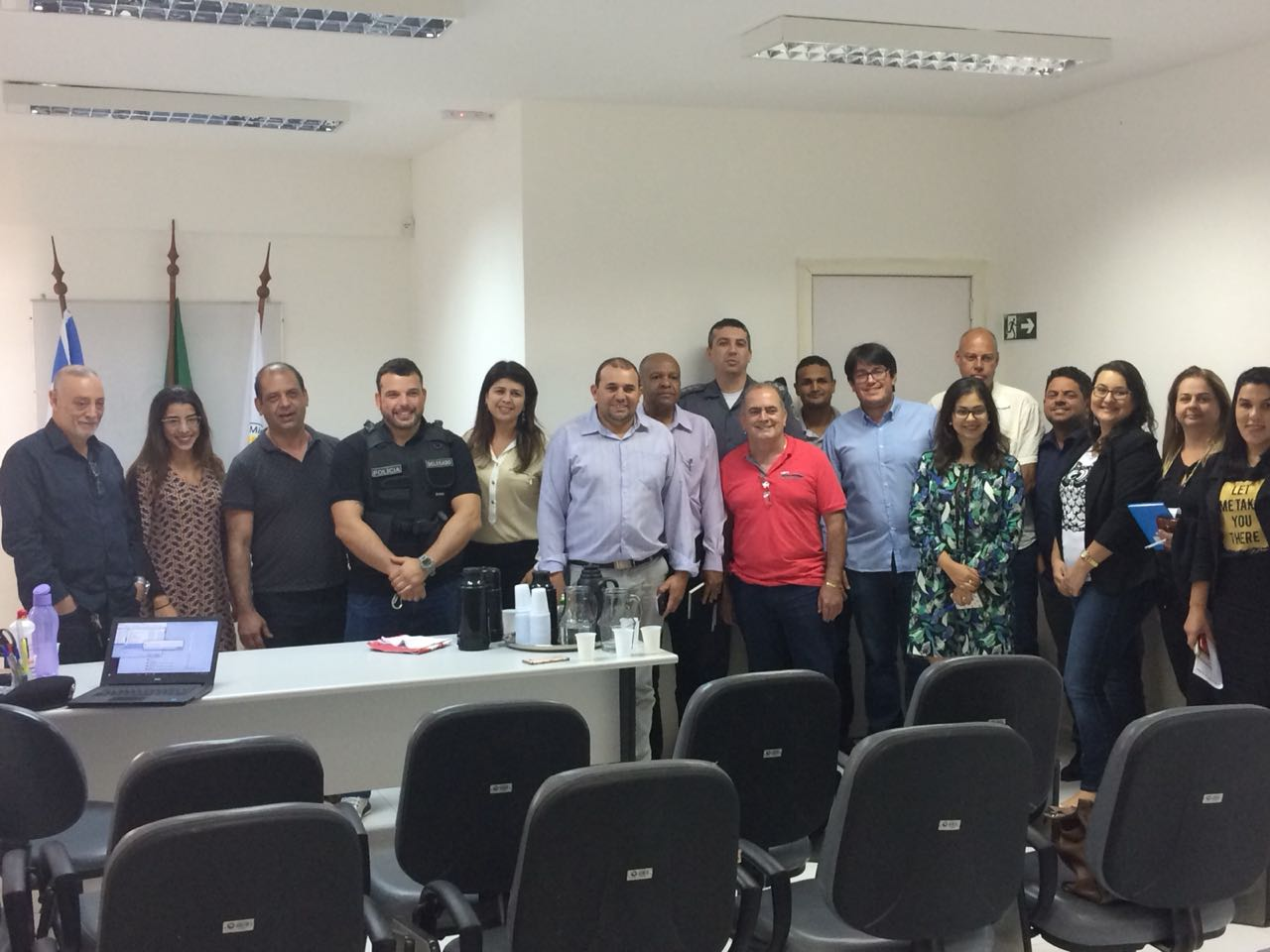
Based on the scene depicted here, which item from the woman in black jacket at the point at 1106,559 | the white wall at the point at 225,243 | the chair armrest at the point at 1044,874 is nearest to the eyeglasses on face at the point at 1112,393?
the woman in black jacket at the point at 1106,559

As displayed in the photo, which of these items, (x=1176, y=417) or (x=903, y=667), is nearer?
(x=1176, y=417)

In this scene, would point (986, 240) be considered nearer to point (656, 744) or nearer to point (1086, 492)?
point (1086, 492)

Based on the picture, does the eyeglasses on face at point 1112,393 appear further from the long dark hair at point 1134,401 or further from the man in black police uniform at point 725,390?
the man in black police uniform at point 725,390

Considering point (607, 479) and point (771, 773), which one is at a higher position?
point (607, 479)

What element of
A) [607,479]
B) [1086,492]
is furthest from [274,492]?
[1086,492]

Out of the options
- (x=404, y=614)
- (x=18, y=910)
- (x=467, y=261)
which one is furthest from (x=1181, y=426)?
(x=18, y=910)

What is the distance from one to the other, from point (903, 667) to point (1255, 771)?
2541mm

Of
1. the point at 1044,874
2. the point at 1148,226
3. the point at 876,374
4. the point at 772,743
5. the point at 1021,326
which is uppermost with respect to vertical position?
the point at 1148,226

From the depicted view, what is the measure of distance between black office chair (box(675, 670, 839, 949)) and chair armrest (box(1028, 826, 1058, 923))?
49 cm

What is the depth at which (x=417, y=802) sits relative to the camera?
2.58 m

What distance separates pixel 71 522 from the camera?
424 centimetres

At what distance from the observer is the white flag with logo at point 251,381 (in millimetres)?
7137

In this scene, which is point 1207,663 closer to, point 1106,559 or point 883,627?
point 1106,559

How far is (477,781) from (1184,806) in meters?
1.45
